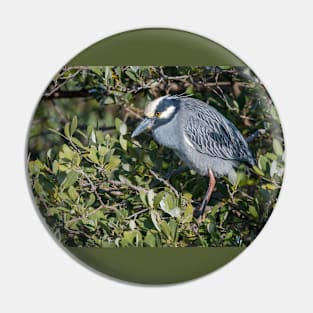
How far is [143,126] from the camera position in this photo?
282cm

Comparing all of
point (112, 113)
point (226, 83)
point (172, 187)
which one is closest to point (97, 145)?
point (112, 113)

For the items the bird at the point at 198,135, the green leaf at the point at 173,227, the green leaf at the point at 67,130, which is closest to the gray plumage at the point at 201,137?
the bird at the point at 198,135

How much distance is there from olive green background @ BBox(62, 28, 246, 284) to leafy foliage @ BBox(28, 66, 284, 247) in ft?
0.10

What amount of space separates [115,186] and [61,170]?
0.70 ft

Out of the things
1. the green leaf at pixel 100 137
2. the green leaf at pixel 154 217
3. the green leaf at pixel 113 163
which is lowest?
the green leaf at pixel 154 217

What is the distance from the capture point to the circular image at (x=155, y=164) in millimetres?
2824

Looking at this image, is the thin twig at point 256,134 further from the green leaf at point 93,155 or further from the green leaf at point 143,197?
the green leaf at point 93,155

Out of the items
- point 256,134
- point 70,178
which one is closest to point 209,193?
point 256,134

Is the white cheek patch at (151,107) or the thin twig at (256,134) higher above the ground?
the white cheek patch at (151,107)

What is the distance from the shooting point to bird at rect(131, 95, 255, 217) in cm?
283

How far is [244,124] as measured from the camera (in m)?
2.85

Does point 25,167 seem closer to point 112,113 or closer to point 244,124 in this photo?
point 112,113

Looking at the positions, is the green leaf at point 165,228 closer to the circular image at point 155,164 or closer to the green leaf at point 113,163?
the circular image at point 155,164

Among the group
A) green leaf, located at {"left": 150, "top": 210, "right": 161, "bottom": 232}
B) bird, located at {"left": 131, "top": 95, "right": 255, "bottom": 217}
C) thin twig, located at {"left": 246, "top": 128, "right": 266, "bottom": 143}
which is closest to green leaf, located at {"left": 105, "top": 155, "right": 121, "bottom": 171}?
bird, located at {"left": 131, "top": 95, "right": 255, "bottom": 217}
